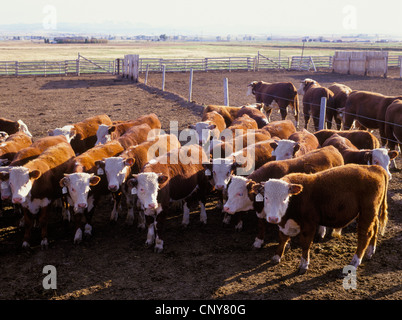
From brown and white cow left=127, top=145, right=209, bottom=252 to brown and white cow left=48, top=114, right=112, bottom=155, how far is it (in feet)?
10.2

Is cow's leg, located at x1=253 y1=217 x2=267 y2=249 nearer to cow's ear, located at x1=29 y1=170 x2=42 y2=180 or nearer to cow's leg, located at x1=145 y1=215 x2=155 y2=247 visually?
cow's leg, located at x1=145 y1=215 x2=155 y2=247

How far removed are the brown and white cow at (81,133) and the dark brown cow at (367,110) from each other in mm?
6448

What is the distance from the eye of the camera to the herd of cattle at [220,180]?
5.08 m

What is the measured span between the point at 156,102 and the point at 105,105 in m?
2.18

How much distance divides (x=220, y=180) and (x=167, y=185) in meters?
0.82

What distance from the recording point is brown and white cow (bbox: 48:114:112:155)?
28.9 feet

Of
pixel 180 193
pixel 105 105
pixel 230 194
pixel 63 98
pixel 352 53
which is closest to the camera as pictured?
pixel 230 194

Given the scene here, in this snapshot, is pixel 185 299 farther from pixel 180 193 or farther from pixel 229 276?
pixel 180 193

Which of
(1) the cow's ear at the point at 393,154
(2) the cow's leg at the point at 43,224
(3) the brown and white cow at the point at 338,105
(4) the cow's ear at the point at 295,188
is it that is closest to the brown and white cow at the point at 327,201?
(4) the cow's ear at the point at 295,188

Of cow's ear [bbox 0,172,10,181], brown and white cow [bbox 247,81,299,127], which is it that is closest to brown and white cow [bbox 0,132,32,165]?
cow's ear [bbox 0,172,10,181]

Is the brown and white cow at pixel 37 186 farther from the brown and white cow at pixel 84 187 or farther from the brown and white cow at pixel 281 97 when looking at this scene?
the brown and white cow at pixel 281 97

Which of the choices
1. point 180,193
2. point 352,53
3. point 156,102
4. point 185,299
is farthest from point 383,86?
point 185,299
